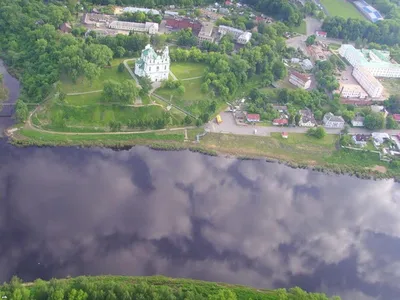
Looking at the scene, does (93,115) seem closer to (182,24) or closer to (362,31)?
(182,24)

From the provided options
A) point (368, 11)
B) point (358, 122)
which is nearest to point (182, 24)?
point (358, 122)

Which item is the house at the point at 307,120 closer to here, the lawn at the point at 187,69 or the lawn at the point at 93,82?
the lawn at the point at 187,69

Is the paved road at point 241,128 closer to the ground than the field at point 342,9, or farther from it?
closer to the ground

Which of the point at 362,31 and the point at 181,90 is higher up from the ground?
the point at 362,31

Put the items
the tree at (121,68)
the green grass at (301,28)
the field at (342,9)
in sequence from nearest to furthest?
the tree at (121,68) → the green grass at (301,28) → the field at (342,9)

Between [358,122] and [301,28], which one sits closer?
[358,122]

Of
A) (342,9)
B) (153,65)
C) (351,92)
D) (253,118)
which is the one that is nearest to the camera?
(253,118)

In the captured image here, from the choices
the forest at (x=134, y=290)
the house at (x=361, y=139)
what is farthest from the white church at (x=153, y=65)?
the forest at (x=134, y=290)
